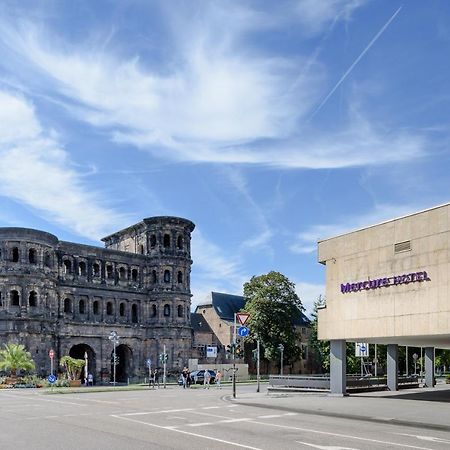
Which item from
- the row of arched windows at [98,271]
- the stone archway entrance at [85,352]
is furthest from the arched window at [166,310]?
the stone archway entrance at [85,352]

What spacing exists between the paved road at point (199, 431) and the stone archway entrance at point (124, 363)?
55.3 m

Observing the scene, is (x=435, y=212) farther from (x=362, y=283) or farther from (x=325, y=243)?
(x=325, y=243)

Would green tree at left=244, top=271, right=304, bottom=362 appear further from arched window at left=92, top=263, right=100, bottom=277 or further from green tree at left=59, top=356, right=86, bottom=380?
green tree at left=59, top=356, right=86, bottom=380

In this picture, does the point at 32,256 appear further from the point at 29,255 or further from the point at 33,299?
the point at 33,299

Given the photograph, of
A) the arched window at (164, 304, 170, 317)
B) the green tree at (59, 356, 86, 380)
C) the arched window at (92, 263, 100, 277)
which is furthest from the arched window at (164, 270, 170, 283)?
the green tree at (59, 356, 86, 380)

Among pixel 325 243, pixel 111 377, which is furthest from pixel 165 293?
pixel 325 243

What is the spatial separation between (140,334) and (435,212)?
58521 mm

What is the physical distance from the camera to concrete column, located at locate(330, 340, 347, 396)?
115 feet

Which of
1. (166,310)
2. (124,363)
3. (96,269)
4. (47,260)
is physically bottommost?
(124,363)

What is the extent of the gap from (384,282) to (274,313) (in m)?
54.9

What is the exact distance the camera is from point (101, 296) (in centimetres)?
7856

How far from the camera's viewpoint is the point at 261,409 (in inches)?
1057

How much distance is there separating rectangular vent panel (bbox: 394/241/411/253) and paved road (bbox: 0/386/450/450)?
9458 mm

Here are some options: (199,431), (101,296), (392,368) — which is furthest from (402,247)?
(101,296)
